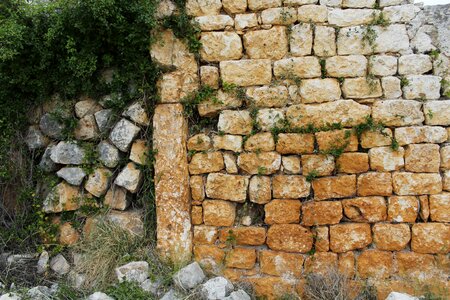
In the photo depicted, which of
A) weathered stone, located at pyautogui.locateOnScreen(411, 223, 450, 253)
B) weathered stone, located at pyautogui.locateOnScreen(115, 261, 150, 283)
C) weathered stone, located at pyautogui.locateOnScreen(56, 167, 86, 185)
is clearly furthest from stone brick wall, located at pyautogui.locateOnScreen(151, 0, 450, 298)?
weathered stone, located at pyautogui.locateOnScreen(56, 167, 86, 185)

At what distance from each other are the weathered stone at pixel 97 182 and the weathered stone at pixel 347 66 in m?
2.60

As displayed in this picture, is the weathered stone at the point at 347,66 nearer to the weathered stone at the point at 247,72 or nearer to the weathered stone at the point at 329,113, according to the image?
the weathered stone at the point at 329,113

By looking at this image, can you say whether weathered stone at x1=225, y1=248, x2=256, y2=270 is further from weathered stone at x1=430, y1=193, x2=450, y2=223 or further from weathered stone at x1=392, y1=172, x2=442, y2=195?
weathered stone at x1=430, y1=193, x2=450, y2=223

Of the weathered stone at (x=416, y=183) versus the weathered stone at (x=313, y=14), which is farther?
the weathered stone at (x=313, y=14)

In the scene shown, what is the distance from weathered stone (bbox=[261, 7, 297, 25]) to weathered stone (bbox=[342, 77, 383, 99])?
859 mm

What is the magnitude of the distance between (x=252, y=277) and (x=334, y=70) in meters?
2.27

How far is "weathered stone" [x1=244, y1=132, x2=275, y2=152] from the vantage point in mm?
4012

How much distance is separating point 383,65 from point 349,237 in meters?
1.74

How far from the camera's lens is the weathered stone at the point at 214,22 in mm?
4109

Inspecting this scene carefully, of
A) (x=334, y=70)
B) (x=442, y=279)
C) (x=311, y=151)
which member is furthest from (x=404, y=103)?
(x=442, y=279)

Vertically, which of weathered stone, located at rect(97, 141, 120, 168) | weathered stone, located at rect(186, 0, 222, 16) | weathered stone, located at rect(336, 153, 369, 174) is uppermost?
weathered stone, located at rect(186, 0, 222, 16)

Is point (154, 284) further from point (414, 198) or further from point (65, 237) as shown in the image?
point (414, 198)

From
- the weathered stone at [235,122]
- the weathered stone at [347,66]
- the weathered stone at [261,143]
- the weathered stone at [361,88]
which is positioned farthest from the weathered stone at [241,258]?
the weathered stone at [347,66]

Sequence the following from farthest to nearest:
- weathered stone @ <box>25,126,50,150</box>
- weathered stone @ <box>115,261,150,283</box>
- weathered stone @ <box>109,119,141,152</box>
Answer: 1. weathered stone @ <box>25,126,50,150</box>
2. weathered stone @ <box>109,119,141,152</box>
3. weathered stone @ <box>115,261,150,283</box>
